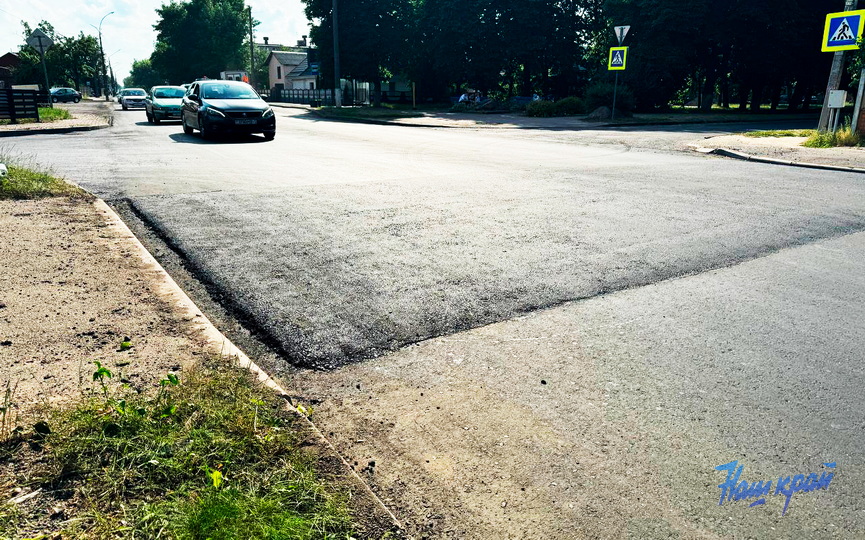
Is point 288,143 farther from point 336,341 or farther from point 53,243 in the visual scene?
point 336,341

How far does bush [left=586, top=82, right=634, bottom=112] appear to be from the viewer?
31688 millimetres

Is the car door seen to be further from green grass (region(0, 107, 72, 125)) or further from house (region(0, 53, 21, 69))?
house (region(0, 53, 21, 69))

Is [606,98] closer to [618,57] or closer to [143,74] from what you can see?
[618,57]

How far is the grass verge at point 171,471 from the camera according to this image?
2084 mm

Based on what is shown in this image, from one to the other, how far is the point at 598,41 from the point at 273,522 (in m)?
53.5

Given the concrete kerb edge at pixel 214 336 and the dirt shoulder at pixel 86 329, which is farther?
the dirt shoulder at pixel 86 329

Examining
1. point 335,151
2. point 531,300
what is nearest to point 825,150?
point 335,151

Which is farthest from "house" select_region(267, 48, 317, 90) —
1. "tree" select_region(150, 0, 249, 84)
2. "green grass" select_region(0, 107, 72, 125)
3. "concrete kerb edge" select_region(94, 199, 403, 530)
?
"concrete kerb edge" select_region(94, 199, 403, 530)

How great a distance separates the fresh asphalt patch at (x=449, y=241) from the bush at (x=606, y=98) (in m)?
22.4

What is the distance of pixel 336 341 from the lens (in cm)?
384

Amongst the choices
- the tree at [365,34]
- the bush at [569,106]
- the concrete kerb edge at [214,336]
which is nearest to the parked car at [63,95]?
the tree at [365,34]

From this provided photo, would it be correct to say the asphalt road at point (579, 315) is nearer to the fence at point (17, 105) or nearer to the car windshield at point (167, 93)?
the fence at point (17, 105)

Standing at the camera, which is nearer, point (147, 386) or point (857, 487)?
point (857, 487)

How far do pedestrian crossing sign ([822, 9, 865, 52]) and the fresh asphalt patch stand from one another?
788 centimetres
